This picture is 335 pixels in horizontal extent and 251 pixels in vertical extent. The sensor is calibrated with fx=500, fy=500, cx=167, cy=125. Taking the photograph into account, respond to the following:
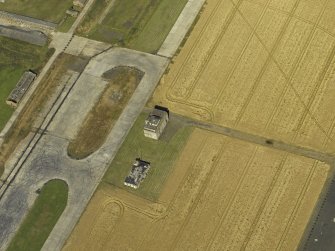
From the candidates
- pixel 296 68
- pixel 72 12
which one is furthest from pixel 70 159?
pixel 296 68

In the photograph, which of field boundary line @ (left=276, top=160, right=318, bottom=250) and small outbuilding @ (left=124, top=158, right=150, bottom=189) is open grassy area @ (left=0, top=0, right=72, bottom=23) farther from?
field boundary line @ (left=276, top=160, right=318, bottom=250)

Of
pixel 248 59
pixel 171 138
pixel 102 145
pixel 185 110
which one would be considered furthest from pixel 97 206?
pixel 248 59

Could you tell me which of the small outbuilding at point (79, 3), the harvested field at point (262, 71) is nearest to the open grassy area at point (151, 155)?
the harvested field at point (262, 71)

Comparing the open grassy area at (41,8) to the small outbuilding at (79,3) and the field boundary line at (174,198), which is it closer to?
the small outbuilding at (79,3)

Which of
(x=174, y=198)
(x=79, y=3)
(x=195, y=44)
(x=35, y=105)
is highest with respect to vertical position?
(x=195, y=44)

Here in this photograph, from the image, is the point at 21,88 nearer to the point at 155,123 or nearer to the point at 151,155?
the point at 155,123
